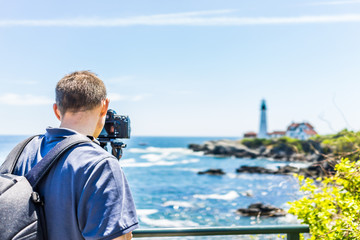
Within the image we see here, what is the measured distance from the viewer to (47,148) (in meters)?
1.18

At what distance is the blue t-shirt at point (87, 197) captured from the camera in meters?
1.01

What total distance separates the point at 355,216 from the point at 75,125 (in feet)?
7.85

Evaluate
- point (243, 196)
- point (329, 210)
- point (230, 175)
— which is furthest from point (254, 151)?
point (329, 210)

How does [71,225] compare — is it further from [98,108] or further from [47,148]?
[98,108]

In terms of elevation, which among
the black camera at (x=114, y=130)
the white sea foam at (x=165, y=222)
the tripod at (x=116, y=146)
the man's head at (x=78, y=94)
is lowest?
the white sea foam at (x=165, y=222)

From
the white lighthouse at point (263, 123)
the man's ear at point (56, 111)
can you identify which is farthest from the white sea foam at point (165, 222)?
the white lighthouse at point (263, 123)

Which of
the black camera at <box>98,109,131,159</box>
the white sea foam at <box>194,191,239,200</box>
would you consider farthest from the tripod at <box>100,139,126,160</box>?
the white sea foam at <box>194,191,239,200</box>

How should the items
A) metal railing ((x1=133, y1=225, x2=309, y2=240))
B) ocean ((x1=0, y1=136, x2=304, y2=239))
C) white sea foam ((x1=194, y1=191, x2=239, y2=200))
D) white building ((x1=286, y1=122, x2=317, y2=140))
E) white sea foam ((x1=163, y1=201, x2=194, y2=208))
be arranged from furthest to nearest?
white building ((x1=286, y1=122, x2=317, y2=140)) < white sea foam ((x1=194, y1=191, x2=239, y2=200)) < white sea foam ((x1=163, y1=201, x2=194, y2=208)) < ocean ((x1=0, y1=136, x2=304, y2=239)) < metal railing ((x1=133, y1=225, x2=309, y2=240))

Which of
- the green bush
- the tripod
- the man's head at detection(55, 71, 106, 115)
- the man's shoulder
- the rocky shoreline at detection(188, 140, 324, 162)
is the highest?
the man's head at detection(55, 71, 106, 115)

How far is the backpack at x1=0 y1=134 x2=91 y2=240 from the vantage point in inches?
38.8

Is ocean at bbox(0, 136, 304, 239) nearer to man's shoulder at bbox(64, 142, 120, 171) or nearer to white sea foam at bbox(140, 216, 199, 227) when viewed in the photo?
white sea foam at bbox(140, 216, 199, 227)

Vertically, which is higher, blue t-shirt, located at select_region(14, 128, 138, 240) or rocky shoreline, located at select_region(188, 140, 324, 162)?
blue t-shirt, located at select_region(14, 128, 138, 240)

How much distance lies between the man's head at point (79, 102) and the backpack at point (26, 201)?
94mm

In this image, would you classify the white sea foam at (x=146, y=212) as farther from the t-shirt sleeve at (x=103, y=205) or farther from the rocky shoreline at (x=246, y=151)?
the rocky shoreline at (x=246, y=151)
